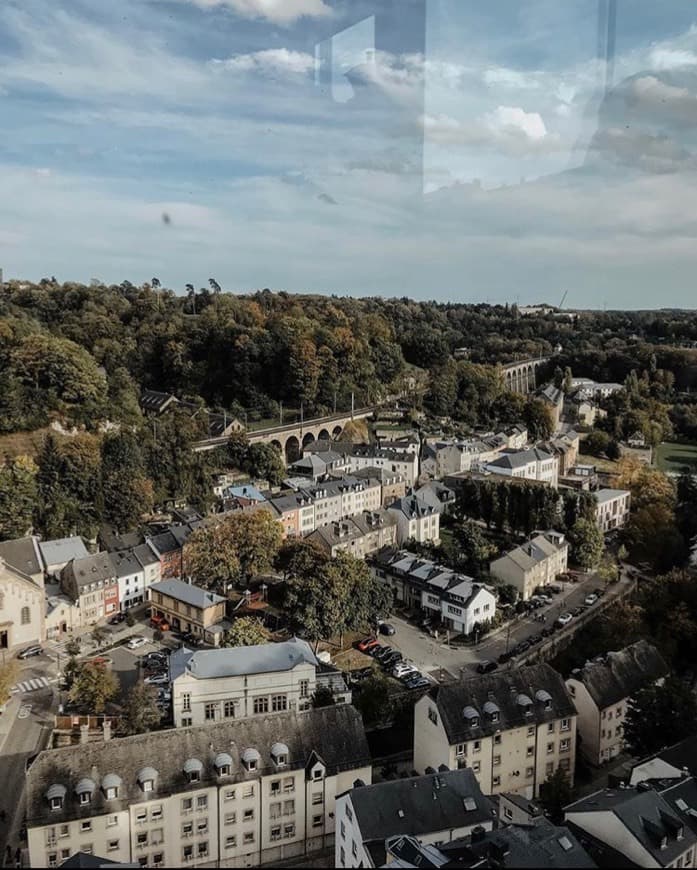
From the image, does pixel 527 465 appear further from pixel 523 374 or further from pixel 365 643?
pixel 523 374

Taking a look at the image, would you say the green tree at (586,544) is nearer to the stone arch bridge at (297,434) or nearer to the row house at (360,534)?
the row house at (360,534)

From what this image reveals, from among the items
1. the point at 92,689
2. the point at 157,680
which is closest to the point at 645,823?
the point at 92,689

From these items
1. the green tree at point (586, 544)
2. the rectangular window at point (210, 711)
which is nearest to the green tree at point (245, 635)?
the rectangular window at point (210, 711)

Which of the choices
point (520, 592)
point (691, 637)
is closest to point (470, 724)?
point (691, 637)

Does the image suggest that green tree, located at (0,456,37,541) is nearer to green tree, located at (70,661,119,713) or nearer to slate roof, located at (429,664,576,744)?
green tree, located at (70,661,119,713)

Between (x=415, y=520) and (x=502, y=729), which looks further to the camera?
(x=415, y=520)

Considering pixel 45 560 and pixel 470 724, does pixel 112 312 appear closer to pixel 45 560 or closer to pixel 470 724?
pixel 45 560
